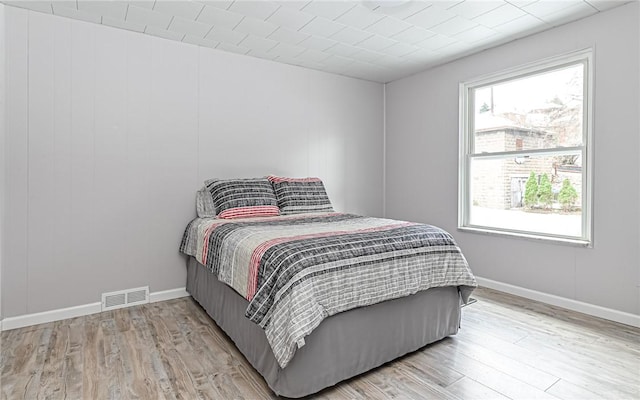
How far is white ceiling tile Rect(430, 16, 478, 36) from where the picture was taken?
9.46 ft

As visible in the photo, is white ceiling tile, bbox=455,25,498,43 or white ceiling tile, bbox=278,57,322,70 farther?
white ceiling tile, bbox=278,57,322,70

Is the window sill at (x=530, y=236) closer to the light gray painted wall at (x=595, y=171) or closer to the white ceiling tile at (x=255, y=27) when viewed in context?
the light gray painted wall at (x=595, y=171)

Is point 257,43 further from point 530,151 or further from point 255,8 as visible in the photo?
point 530,151

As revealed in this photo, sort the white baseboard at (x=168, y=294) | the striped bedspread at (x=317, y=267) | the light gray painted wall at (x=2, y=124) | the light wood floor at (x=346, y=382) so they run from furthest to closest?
the white baseboard at (x=168, y=294) → the light gray painted wall at (x=2, y=124) → the light wood floor at (x=346, y=382) → the striped bedspread at (x=317, y=267)

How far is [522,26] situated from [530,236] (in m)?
1.83

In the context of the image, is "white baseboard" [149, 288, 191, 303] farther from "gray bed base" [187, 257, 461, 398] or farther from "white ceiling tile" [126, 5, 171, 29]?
"white ceiling tile" [126, 5, 171, 29]

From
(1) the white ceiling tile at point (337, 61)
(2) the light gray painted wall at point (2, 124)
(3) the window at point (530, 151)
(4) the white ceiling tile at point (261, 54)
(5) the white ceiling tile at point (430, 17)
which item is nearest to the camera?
(2) the light gray painted wall at point (2, 124)

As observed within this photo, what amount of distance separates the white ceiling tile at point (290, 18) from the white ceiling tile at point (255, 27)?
89mm

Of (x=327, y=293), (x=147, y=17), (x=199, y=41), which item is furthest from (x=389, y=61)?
(x=327, y=293)

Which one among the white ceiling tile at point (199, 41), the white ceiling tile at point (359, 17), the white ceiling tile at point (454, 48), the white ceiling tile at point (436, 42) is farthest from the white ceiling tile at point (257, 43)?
the white ceiling tile at point (454, 48)

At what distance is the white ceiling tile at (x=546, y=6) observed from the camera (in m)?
2.59

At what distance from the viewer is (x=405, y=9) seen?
106 inches

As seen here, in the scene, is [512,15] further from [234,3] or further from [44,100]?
[44,100]

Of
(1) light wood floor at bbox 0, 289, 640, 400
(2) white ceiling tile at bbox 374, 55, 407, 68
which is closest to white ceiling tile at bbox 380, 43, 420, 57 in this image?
(2) white ceiling tile at bbox 374, 55, 407, 68
